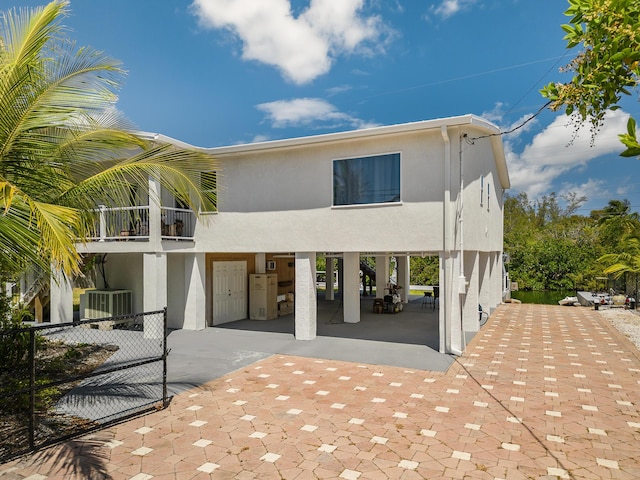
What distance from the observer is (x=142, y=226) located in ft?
47.6

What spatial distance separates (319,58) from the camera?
67.6 feet

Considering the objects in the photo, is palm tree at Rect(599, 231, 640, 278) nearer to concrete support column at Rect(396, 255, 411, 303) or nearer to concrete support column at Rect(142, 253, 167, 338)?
concrete support column at Rect(142, 253, 167, 338)

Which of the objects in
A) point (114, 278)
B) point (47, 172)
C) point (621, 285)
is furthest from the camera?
point (621, 285)

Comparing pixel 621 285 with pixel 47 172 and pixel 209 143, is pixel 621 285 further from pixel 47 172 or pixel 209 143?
pixel 47 172

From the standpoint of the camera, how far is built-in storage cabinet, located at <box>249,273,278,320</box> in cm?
1738

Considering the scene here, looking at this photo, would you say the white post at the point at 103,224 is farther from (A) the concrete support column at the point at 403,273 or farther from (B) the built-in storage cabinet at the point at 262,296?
(A) the concrete support column at the point at 403,273

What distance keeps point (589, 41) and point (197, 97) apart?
26767mm

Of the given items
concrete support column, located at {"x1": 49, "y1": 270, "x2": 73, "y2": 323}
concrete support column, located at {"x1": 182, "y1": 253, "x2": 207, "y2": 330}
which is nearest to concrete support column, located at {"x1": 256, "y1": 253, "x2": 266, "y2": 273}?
concrete support column, located at {"x1": 182, "y1": 253, "x2": 207, "y2": 330}

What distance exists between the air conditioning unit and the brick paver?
28.2 ft

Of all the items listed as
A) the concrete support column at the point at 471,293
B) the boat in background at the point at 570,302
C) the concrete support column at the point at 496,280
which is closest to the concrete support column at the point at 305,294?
the concrete support column at the point at 471,293

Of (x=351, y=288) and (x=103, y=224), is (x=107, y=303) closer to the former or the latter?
(x=103, y=224)

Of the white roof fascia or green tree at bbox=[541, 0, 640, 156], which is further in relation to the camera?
the white roof fascia

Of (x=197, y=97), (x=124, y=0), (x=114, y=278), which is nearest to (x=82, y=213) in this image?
(x=124, y=0)

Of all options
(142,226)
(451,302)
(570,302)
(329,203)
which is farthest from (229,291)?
(570,302)
